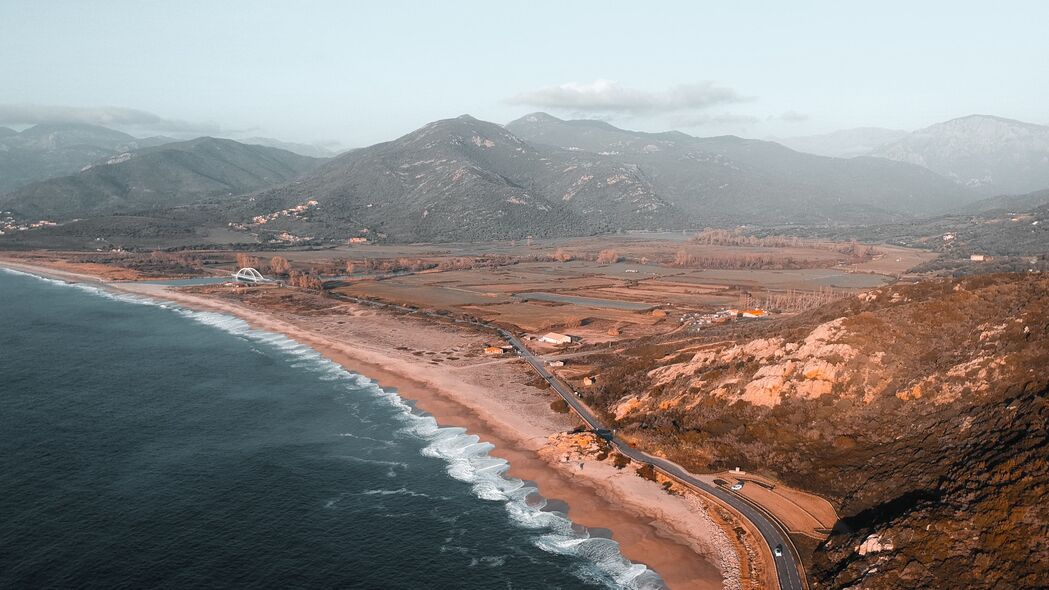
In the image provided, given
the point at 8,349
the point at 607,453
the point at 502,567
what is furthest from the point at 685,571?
the point at 8,349

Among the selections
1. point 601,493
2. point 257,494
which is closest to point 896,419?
point 601,493

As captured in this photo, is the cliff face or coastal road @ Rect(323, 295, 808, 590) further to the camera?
coastal road @ Rect(323, 295, 808, 590)

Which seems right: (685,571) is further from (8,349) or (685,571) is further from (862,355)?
(8,349)

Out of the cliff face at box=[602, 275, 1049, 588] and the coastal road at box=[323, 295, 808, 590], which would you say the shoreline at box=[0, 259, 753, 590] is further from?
the cliff face at box=[602, 275, 1049, 588]

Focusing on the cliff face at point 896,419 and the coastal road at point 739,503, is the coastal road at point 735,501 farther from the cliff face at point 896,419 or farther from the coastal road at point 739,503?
the cliff face at point 896,419

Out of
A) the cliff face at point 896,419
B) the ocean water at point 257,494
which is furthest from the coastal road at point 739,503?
the ocean water at point 257,494

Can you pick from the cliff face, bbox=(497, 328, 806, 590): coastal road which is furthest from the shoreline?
the cliff face

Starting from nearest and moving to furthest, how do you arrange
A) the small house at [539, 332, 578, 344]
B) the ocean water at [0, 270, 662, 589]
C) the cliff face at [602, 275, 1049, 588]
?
the cliff face at [602, 275, 1049, 588] → the ocean water at [0, 270, 662, 589] → the small house at [539, 332, 578, 344]
